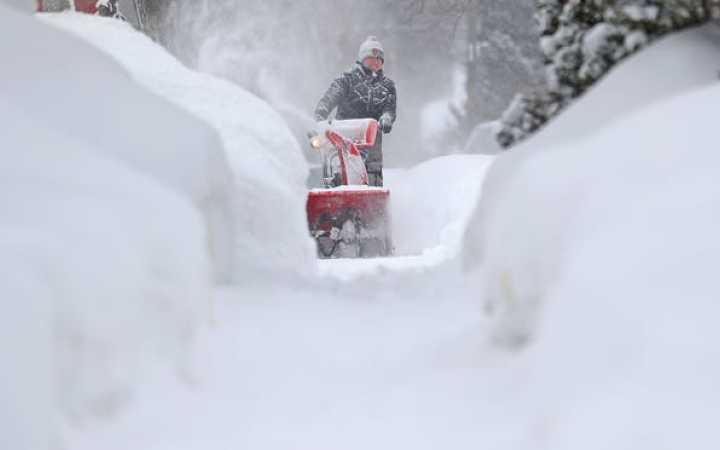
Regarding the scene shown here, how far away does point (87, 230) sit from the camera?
12.5 ft

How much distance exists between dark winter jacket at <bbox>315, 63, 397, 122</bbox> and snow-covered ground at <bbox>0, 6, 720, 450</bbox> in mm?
5825

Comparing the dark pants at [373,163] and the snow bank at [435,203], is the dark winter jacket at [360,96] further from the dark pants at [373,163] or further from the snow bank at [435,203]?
the snow bank at [435,203]

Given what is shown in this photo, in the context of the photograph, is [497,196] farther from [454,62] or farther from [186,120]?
[454,62]

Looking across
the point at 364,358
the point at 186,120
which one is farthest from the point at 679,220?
the point at 186,120

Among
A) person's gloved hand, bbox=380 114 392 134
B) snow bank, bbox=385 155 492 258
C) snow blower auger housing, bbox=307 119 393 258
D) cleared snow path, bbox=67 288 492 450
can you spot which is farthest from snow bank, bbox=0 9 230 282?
person's gloved hand, bbox=380 114 392 134

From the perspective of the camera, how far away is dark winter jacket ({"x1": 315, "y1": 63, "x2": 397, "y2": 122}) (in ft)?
40.0

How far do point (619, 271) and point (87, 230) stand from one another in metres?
1.73

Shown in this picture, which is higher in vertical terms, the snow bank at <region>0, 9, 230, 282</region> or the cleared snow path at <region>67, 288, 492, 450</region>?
the snow bank at <region>0, 9, 230, 282</region>

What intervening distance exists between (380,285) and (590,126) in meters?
2.70

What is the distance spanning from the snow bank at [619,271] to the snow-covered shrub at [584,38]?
7.2 inches

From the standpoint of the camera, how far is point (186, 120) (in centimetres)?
594

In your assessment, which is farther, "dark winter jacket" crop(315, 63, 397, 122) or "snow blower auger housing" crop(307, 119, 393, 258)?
"dark winter jacket" crop(315, 63, 397, 122)

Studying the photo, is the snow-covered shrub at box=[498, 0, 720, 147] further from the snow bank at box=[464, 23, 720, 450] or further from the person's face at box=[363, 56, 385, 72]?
the person's face at box=[363, 56, 385, 72]

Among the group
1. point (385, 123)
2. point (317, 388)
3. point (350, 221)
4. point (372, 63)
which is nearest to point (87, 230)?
point (317, 388)
